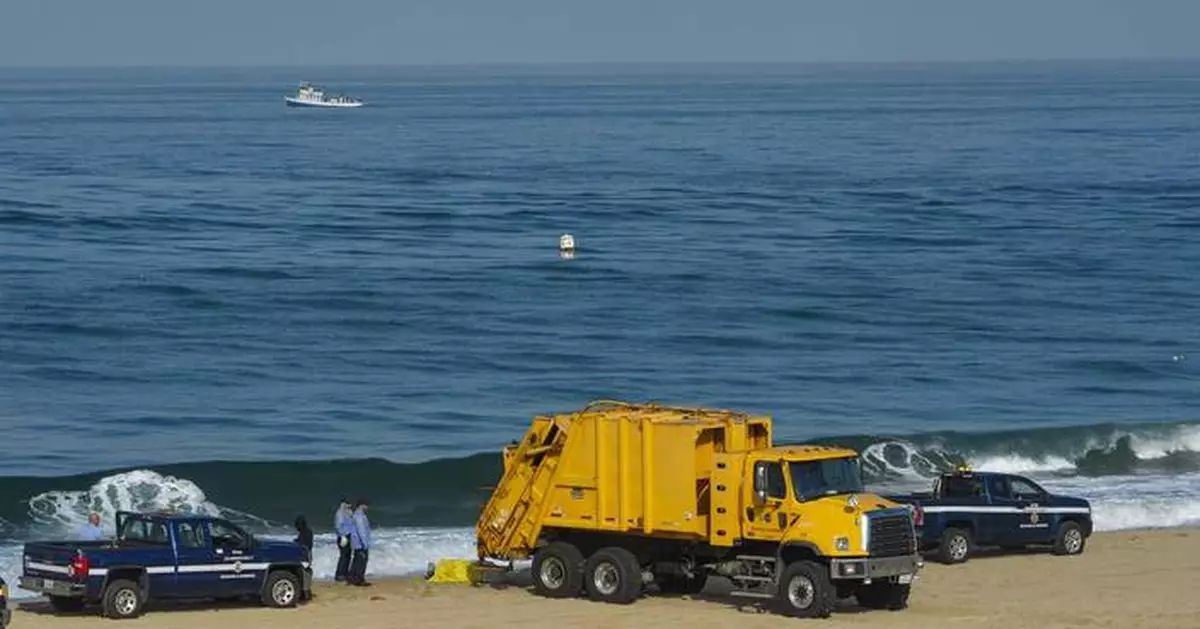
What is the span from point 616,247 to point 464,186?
1041 inches

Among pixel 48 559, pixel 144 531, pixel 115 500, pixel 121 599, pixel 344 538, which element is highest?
pixel 144 531

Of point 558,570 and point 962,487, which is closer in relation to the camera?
point 558,570

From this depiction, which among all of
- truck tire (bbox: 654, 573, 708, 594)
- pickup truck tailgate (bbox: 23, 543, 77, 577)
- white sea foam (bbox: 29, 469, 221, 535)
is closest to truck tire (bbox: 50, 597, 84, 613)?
pickup truck tailgate (bbox: 23, 543, 77, 577)

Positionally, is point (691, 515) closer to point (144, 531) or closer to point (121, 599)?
point (144, 531)

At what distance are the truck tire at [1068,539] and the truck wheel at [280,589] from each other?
39.2ft

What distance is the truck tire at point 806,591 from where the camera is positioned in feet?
92.4

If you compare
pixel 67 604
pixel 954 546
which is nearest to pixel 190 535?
pixel 67 604

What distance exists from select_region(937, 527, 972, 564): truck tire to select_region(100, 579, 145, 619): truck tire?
12.0m

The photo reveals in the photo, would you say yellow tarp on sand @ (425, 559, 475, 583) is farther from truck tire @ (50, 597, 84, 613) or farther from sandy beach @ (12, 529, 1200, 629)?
truck tire @ (50, 597, 84, 613)

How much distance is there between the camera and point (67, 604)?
92.6 feet

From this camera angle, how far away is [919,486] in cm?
4431

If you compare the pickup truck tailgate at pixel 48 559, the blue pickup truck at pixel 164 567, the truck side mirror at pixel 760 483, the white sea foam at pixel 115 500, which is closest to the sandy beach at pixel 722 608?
the blue pickup truck at pixel 164 567

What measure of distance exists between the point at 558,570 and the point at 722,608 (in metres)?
2.22

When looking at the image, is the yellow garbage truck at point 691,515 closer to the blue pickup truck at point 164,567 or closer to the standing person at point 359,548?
the standing person at point 359,548
